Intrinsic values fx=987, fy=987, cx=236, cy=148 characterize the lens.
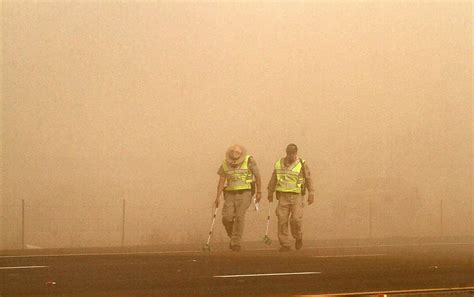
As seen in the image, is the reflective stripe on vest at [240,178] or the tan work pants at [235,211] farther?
the reflective stripe on vest at [240,178]

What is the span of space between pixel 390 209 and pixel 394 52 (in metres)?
16.2

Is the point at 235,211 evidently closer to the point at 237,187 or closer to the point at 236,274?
the point at 237,187

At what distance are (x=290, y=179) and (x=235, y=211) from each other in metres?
1.29

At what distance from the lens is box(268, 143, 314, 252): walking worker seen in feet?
63.9

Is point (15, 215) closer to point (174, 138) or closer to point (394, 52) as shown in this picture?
point (174, 138)

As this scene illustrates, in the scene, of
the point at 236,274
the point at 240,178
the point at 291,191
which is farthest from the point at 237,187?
the point at 236,274

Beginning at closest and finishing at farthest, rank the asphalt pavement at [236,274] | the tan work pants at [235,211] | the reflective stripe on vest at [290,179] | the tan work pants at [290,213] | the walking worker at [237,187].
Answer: the asphalt pavement at [236,274]
the tan work pants at [235,211]
the walking worker at [237,187]
the tan work pants at [290,213]
the reflective stripe on vest at [290,179]

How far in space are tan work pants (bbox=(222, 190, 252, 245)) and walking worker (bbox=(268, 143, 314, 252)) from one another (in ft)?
2.30

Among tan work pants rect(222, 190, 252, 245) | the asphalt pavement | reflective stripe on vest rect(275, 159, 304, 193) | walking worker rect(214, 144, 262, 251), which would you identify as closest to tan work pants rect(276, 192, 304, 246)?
reflective stripe on vest rect(275, 159, 304, 193)

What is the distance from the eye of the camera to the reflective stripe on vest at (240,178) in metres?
19.3

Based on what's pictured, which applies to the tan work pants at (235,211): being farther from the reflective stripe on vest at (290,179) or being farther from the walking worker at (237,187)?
the reflective stripe on vest at (290,179)

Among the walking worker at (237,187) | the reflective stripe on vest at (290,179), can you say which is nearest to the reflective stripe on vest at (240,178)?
the walking worker at (237,187)

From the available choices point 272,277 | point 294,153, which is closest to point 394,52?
point 294,153

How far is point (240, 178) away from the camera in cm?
1931
